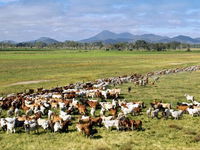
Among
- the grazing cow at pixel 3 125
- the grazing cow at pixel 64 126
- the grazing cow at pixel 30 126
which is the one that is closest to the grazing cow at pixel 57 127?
the grazing cow at pixel 64 126

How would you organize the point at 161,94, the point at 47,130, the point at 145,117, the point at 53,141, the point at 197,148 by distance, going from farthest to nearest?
the point at 161,94 < the point at 145,117 < the point at 47,130 < the point at 53,141 < the point at 197,148

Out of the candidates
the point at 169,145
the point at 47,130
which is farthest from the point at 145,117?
the point at 47,130

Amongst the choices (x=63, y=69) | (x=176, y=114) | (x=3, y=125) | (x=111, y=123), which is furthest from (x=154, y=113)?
(x=63, y=69)

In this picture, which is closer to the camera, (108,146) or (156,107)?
(108,146)

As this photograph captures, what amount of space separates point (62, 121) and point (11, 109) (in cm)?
638

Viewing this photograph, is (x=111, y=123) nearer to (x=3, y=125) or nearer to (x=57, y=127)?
(x=57, y=127)

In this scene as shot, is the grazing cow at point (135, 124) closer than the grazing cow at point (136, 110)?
Yes

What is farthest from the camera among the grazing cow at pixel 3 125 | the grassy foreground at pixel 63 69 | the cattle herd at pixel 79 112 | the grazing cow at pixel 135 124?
the grassy foreground at pixel 63 69

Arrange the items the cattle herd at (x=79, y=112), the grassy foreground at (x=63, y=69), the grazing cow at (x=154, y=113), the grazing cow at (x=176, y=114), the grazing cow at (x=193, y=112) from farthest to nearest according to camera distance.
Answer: the grassy foreground at (x=63, y=69) < the grazing cow at (x=193, y=112) < the grazing cow at (x=154, y=113) < the grazing cow at (x=176, y=114) < the cattle herd at (x=79, y=112)

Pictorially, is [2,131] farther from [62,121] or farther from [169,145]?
[169,145]

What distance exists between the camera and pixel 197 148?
46.6ft

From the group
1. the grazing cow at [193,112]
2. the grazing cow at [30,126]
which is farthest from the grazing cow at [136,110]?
the grazing cow at [30,126]

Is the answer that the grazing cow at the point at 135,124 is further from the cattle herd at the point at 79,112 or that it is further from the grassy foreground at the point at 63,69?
the grassy foreground at the point at 63,69

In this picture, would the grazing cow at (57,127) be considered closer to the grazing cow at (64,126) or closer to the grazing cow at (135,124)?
the grazing cow at (64,126)
